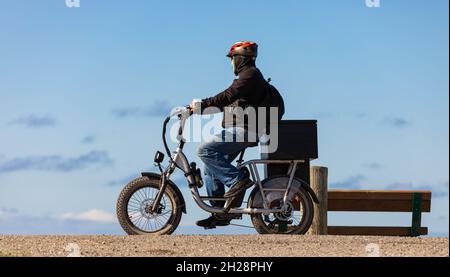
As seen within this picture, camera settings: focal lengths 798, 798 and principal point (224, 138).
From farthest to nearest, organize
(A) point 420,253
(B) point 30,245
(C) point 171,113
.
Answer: (C) point 171,113
(B) point 30,245
(A) point 420,253

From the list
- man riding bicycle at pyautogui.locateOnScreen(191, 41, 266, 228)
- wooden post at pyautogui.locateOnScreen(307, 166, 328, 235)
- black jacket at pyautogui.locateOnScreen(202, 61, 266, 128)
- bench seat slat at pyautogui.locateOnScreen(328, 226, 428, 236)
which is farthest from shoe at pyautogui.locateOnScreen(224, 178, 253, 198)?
bench seat slat at pyautogui.locateOnScreen(328, 226, 428, 236)

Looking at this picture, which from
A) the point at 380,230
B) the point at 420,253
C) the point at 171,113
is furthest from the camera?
the point at 380,230

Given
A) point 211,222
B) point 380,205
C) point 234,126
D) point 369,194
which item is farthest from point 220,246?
point 380,205

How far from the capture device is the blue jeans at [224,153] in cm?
986

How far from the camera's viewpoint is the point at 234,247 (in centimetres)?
895

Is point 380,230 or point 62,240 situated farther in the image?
point 380,230

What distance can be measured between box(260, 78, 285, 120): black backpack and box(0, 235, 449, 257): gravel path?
162 centimetres

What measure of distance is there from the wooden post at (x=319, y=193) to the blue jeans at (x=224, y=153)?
2.15 meters

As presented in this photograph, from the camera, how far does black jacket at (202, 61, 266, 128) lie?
982 centimetres

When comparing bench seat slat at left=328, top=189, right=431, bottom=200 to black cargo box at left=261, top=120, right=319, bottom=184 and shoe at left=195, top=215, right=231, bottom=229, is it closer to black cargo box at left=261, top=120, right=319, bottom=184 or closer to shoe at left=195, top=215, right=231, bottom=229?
black cargo box at left=261, top=120, right=319, bottom=184
